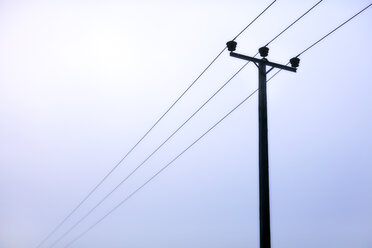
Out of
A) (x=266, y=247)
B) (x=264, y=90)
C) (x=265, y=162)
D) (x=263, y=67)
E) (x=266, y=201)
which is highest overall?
(x=263, y=67)

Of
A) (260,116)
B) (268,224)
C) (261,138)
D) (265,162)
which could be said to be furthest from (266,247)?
(260,116)

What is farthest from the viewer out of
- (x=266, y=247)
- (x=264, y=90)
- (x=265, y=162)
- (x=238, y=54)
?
(x=238, y=54)

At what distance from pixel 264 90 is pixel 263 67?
773 millimetres

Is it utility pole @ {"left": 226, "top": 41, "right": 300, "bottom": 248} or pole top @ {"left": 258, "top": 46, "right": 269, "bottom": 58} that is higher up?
pole top @ {"left": 258, "top": 46, "right": 269, "bottom": 58}

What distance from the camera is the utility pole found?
8078 mm

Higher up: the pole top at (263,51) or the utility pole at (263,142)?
the pole top at (263,51)

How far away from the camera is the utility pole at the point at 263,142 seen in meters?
8.08

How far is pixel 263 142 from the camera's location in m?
8.74

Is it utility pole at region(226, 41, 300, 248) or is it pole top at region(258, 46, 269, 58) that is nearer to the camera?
utility pole at region(226, 41, 300, 248)

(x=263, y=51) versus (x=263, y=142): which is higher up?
(x=263, y=51)

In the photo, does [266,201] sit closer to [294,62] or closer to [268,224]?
[268,224]

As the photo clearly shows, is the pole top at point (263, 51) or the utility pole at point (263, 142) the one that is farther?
A: the pole top at point (263, 51)

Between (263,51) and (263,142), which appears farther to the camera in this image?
(263,51)

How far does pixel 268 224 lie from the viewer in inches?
318
